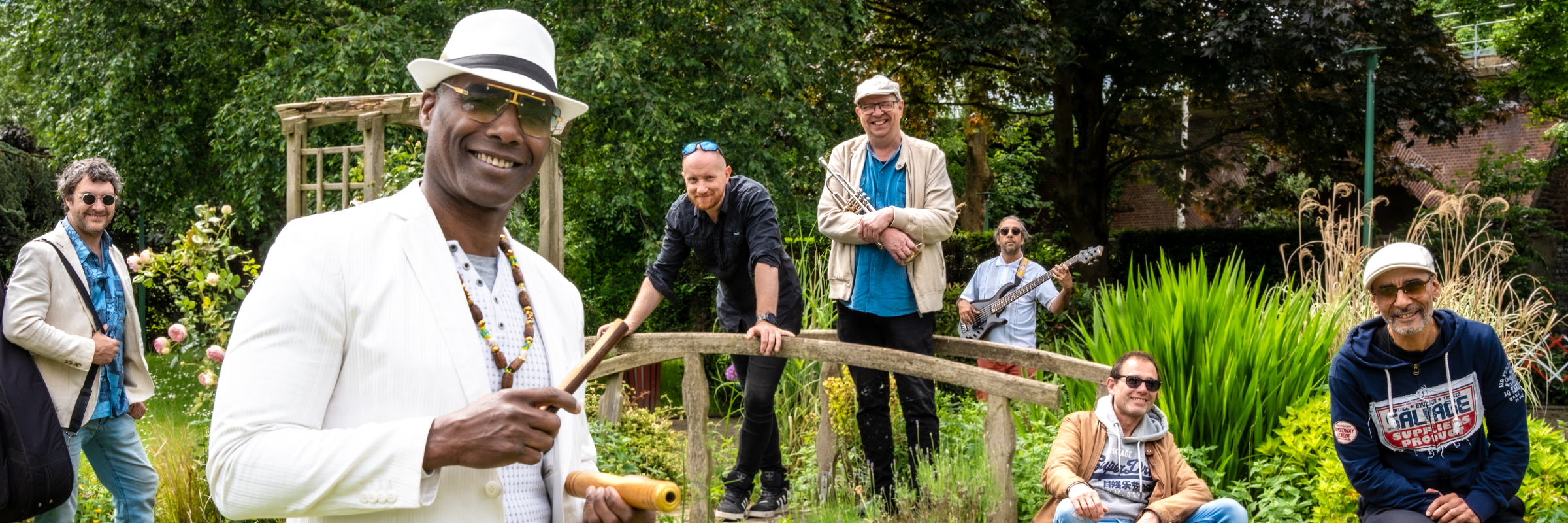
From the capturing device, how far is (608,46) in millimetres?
9734

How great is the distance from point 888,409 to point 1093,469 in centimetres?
92

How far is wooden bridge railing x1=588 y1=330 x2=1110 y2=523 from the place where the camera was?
3869 mm

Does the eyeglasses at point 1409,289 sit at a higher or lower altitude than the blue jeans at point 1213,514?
higher

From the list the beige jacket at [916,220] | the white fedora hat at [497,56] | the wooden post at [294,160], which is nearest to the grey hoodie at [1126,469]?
the beige jacket at [916,220]

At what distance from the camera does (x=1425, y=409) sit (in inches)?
140

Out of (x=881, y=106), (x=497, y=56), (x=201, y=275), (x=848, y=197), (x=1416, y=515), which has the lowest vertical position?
(x=1416, y=515)

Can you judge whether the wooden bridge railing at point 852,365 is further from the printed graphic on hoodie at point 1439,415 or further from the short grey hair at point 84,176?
the short grey hair at point 84,176

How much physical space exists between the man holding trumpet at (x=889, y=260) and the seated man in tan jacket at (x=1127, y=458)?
27.2 inches

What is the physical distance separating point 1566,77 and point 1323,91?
267 cm

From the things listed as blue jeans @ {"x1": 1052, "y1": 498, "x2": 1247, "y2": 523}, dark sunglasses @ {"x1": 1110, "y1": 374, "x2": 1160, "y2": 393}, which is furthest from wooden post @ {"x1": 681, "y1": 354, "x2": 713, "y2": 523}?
dark sunglasses @ {"x1": 1110, "y1": 374, "x2": 1160, "y2": 393}

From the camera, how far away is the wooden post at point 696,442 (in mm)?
4289

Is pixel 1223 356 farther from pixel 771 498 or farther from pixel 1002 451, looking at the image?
pixel 771 498

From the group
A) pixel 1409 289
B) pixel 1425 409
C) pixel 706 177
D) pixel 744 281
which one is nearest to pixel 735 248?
pixel 744 281

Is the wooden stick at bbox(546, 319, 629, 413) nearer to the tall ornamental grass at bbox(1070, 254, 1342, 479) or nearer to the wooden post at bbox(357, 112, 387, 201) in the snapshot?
the tall ornamental grass at bbox(1070, 254, 1342, 479)
